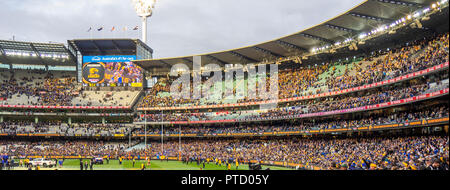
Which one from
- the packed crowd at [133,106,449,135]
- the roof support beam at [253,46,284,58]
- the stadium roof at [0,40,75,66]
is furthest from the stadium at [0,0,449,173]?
the roof support beam at [253,46,284,58]

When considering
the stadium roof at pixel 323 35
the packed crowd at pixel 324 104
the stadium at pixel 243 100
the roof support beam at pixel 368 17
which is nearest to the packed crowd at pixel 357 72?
the stadium at pixel 243 100

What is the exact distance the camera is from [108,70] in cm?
7812

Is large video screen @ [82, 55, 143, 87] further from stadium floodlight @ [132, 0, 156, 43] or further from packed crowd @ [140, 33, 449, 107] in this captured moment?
stadium floodlight @ [132, 0, 156, 43]

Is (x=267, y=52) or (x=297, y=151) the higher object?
(x=267, y=52)

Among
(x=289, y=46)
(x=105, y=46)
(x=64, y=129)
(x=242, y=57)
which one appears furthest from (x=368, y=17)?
(x=64, y=129)

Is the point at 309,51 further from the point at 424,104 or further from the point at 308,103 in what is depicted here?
the point at 424,104

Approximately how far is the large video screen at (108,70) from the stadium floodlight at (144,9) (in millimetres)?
11683

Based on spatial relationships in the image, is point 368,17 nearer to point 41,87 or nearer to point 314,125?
point 314,125

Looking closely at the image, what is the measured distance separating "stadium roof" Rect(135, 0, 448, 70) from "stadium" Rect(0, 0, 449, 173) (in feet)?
0.75

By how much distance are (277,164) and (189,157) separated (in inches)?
528

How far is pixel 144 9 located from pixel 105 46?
1596 centimetres

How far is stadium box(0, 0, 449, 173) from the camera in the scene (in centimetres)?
3359

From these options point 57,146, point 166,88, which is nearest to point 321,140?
point 166,88

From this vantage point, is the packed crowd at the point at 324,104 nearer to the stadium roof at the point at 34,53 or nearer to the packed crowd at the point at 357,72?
the packed crowd at the point at 357,72
